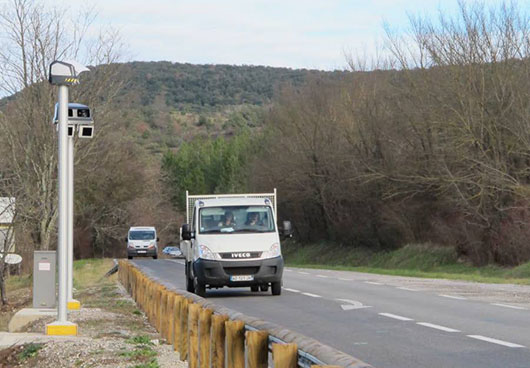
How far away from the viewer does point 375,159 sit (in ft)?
172

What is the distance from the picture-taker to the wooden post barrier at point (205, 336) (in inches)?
349

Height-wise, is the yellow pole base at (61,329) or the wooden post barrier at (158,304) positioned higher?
the wooden post barrier at (158,304)

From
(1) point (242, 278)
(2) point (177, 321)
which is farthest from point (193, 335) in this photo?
(1) point (242, 278)

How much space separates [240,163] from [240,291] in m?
69.1

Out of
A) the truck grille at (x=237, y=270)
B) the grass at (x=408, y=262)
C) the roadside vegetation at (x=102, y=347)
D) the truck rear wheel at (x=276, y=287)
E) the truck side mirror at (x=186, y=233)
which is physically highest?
the truck side mirror at (x=186, y=233)

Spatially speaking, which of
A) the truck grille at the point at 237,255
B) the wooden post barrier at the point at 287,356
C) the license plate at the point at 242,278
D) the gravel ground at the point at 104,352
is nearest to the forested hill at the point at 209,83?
the truck grille at the point at 237,255

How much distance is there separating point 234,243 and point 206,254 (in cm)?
65

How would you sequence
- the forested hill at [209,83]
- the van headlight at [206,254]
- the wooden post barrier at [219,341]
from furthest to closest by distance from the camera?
the forested hill at [209,83] < the van headlight at [206,254] < the wooden post barrier at [219,341]

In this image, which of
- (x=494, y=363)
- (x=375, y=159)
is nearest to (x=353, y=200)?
(x=375, y=159)

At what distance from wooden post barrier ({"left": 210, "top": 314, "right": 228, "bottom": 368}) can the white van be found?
5373 cm

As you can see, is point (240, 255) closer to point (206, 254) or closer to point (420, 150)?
point (206, 254)

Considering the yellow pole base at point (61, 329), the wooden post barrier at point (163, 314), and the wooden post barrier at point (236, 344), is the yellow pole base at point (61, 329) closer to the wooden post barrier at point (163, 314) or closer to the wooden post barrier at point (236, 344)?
the wooden post barrier at point (163, 314)

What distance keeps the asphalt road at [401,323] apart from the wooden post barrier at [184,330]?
201 centimetres

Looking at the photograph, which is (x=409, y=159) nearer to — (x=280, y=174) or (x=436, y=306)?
(x=280, y=174)
